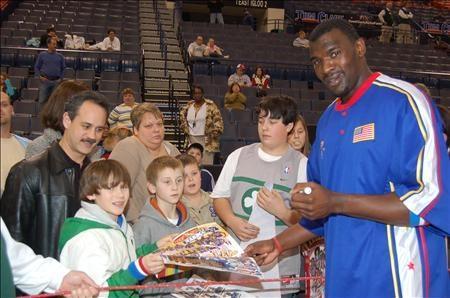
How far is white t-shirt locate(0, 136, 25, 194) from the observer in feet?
9.41

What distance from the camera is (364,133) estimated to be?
6.80ft

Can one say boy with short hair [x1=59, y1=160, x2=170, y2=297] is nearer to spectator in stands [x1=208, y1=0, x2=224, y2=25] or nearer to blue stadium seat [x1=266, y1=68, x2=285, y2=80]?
blue stadium seat [x1=266, y1=68, x2=285, y2=80]

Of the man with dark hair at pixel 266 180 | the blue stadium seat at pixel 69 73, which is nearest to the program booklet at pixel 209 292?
the man with dark hair at pixel 266 180

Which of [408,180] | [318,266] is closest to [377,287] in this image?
[408,180]

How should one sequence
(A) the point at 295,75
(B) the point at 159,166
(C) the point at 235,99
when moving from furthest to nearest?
(A) the point at 295,75 → (C) the point at 235,99 → (B) the point at 159,166

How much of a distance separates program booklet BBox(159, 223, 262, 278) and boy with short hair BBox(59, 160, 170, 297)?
95 mm

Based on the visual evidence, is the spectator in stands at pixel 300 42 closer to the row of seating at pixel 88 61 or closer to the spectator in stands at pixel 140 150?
the row of seating at pixel 88 61

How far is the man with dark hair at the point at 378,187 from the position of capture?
197 centimetres

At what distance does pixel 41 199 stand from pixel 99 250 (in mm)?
372

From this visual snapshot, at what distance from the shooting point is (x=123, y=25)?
620 inches

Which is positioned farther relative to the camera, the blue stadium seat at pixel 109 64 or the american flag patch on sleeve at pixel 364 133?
the blue stadium seat at pixel 109 64

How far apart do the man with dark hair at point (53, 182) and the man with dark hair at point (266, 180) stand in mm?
948

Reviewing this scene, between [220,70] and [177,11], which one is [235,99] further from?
[177,11]

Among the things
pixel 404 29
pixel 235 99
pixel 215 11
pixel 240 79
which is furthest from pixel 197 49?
pixel 404 29
